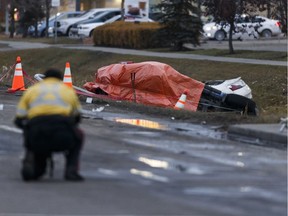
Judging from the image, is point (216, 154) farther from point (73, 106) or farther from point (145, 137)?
point (73, 106)

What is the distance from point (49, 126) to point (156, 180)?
1.56m

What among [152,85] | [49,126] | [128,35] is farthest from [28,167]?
[128,35]

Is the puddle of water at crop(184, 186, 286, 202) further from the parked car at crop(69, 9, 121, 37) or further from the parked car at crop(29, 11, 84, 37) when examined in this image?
the parked car at crop(29, 11, 84, 37)

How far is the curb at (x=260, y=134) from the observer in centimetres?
1369

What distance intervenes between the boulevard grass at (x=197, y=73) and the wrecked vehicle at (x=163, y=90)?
125 centimetres

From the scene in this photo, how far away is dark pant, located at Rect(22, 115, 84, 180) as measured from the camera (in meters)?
9.80

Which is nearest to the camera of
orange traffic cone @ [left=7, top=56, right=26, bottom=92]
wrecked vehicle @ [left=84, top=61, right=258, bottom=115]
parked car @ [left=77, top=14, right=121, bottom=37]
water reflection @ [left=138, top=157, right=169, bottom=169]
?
water reflection @ [left=138, top=157, right=169, bottom=169]

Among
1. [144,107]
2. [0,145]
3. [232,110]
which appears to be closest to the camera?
[0,145]

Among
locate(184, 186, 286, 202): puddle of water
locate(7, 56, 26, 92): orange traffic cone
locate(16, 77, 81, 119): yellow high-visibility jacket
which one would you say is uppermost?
locate(16, 77, 81, 119): yellow high-visibility jacket

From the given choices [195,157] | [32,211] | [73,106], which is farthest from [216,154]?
[32,211]

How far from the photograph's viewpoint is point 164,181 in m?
10.3

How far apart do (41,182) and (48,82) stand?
124 centimetres

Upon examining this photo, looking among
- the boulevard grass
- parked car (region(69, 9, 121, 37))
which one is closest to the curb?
the boulevard grass

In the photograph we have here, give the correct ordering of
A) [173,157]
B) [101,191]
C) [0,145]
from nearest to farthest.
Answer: [101,191], [173,157], [0,145]
